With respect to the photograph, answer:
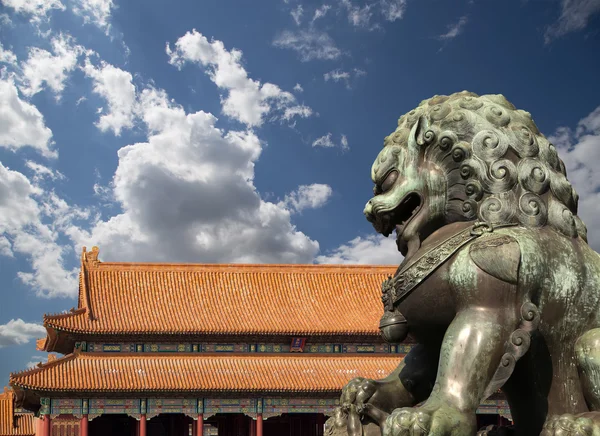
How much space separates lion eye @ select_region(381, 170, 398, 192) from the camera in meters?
3.65

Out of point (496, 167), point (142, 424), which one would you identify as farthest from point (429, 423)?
point (142, 424)

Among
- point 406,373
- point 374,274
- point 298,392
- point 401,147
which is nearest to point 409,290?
point 406,373

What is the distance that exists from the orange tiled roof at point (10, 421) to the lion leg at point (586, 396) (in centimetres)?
3616

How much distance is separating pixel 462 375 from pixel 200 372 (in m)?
21.4

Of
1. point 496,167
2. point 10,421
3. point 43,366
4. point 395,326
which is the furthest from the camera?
point 10,421

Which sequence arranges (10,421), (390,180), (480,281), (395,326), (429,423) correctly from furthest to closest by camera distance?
(10,421), (390,180), (395,326), (480,281), (429,423)

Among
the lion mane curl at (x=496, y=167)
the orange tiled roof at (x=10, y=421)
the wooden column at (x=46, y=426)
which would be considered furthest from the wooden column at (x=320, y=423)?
the lion mane curl at (x=496, y=167)

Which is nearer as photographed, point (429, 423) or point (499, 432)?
point (429, 423)

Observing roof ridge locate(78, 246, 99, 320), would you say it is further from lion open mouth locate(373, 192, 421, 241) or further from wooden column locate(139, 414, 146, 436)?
lion open mouth locate(373, 192, 421, 241)

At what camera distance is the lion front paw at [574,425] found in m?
3.03

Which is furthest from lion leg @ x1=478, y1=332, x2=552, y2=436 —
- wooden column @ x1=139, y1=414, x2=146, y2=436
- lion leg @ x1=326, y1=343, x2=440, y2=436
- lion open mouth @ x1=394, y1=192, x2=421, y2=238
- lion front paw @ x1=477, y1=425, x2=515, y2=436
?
wooden column @ x1=139, y1=414, x2=146, y2=436

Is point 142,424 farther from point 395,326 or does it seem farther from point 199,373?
point 395,326

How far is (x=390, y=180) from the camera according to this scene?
12.0 ft

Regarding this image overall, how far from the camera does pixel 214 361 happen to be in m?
24.3
